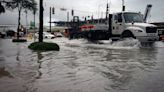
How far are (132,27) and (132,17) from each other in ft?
4.76

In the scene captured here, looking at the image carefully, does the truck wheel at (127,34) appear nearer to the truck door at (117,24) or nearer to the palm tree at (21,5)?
the truck door at (117,24)

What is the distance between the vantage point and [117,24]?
25.4 metres

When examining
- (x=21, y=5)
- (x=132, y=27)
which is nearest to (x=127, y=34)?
(x=132, y=27)

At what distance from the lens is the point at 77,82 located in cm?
877

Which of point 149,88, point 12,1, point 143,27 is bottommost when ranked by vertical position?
point 149,88

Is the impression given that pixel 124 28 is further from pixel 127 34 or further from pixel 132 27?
pixel 132 27

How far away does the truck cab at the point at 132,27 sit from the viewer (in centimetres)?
2334

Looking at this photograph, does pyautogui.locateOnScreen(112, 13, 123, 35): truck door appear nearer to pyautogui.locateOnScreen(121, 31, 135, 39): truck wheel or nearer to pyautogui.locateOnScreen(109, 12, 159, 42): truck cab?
pyautogui.locateOnScreen(109, 12, 159, 42): truck cab

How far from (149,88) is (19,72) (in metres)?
4.45

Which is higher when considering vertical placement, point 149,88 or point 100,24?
point 100,24

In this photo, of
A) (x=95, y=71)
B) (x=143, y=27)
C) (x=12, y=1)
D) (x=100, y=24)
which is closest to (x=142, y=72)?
(x=95, y=71)

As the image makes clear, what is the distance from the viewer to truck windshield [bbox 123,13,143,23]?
80.9 feet

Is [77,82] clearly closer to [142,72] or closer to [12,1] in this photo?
[142,72]

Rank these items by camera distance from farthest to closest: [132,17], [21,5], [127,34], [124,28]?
[21,5], [132,17], [124,28], [127,34]
